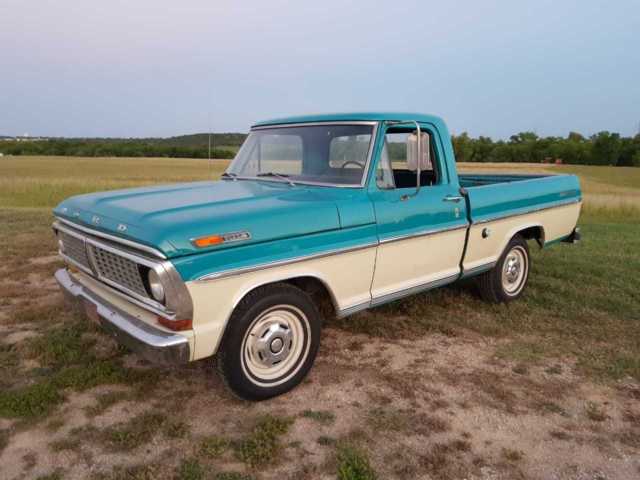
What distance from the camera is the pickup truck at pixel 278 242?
111 inches

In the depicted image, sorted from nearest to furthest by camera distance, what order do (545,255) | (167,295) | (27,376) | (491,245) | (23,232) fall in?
(167,295), (27,376), (491,245), (545,255), (23,232)

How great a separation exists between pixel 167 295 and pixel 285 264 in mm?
772

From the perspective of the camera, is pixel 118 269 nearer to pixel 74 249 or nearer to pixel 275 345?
pixel 74 249

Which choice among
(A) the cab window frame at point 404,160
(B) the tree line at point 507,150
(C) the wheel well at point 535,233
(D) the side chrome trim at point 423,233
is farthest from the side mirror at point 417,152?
(B) the tree line at point 507,150

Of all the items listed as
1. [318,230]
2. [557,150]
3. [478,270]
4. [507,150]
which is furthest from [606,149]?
[318,230]

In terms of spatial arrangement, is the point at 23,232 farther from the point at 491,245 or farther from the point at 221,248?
the point at 491,245

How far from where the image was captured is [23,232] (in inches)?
334

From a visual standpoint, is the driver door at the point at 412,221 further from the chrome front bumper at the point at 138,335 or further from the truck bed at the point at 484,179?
the truck bed at the point at 484,179

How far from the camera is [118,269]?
10.3ft

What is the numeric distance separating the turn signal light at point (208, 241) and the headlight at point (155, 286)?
307mm

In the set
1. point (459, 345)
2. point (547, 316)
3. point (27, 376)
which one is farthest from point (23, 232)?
point (547, 316)

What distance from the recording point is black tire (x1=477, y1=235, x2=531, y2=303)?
5098mm

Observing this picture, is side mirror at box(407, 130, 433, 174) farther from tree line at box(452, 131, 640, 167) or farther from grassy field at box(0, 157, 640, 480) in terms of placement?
tree line at box(452, 131, 640, 167)

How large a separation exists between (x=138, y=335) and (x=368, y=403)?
5.13ft
